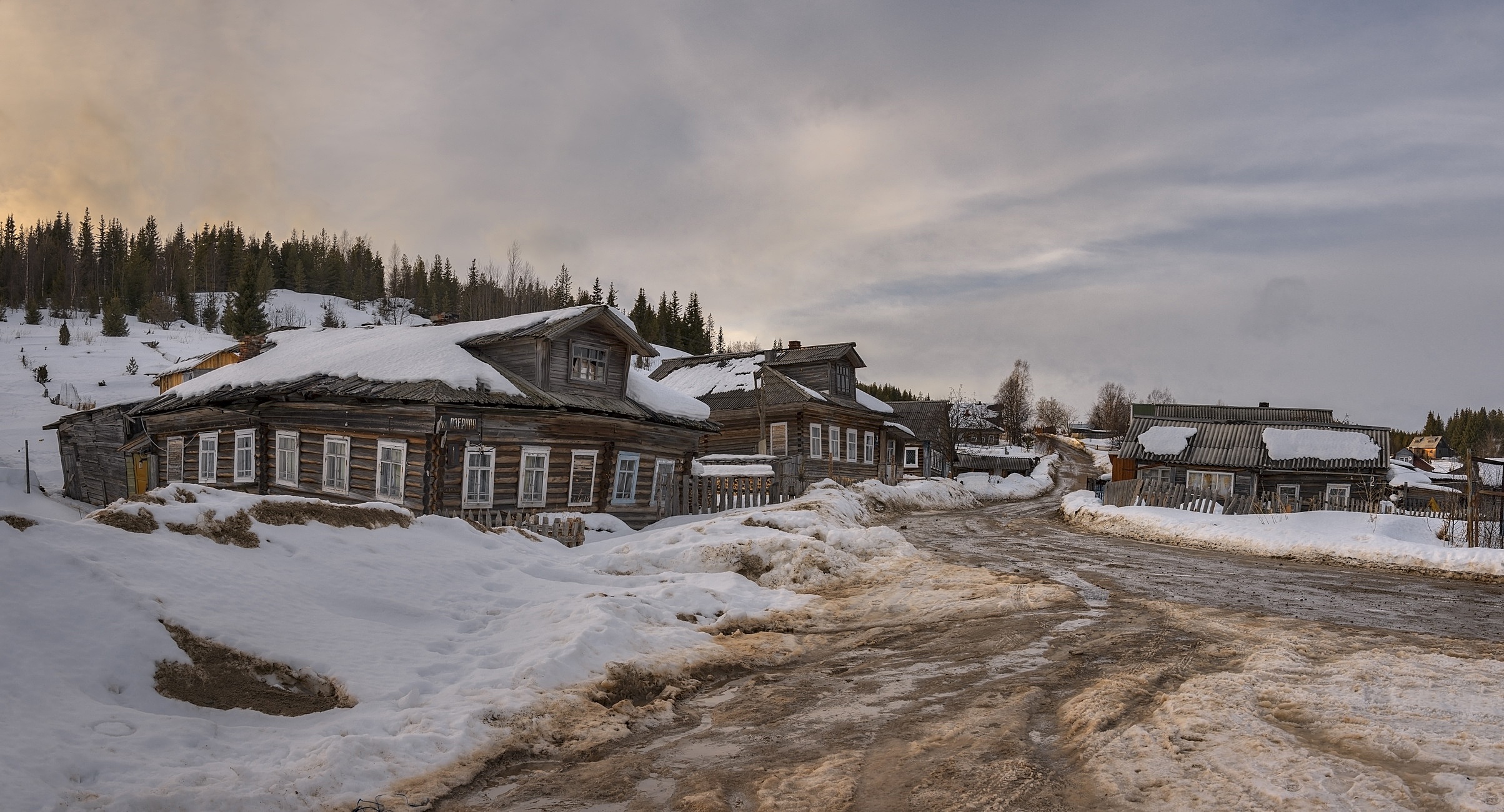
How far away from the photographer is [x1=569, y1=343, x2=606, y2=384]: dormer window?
22.6 metres

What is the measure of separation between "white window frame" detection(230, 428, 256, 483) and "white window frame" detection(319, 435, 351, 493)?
305 centimetres

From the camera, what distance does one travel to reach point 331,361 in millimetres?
22625

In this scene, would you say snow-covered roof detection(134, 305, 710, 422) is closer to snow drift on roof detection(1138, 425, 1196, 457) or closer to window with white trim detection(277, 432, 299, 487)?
window with white trim detection(277, 432, 299, 487)

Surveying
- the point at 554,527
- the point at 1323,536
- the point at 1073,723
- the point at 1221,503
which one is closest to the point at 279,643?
the point at 1073,723

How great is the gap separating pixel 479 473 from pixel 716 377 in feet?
78.1

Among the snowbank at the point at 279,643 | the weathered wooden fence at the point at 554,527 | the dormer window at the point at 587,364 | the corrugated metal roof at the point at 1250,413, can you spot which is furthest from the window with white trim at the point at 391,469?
the corrugated metal roof at the point at 1250,413

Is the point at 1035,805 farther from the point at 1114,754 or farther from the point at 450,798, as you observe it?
the point at 450,798

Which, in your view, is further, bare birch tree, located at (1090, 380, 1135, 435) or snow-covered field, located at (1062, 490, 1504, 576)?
bare birch tree, located at (1090, 380, 1135, 435)

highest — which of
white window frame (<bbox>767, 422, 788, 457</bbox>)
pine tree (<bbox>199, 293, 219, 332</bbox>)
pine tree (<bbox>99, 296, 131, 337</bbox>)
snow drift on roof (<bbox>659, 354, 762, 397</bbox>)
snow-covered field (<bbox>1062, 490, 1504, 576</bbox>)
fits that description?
pine tree (<bbox>199, 293, 219, 332</bbox>)

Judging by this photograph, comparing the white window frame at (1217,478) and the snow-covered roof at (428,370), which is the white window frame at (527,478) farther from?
the white window frame at (1217,478)

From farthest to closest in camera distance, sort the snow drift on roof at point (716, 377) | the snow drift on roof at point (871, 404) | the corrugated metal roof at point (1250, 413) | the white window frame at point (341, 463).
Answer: the corrugated metal roof at point (1250, 413) → the snow drift on roof at point (871, 404) → the snow drift on roof at point (716, 377) → the white window frame at point (341, 463)

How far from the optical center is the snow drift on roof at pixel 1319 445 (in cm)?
3981

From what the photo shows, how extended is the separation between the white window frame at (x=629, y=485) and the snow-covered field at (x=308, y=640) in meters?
10.7

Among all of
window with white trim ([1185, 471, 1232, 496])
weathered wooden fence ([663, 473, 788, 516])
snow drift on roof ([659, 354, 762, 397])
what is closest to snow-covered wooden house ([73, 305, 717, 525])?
weathered wooden fence ([663, 473, 788, 516])
